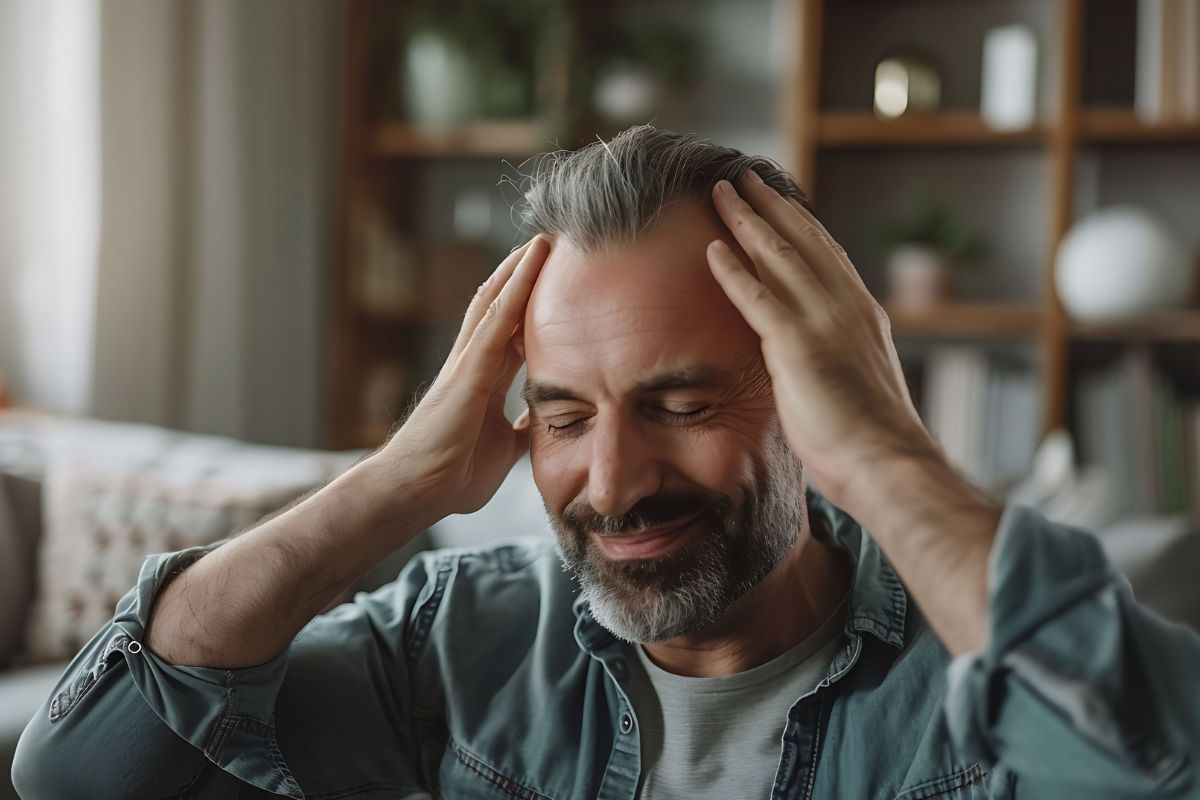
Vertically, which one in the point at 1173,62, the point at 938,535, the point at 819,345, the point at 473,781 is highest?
the point at 1173,62

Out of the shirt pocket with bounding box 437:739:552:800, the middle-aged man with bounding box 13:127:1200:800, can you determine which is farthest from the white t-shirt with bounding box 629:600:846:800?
the shirt pocket with bounding box 437:739:552:800

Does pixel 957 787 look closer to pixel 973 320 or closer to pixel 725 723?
pixel 725 723

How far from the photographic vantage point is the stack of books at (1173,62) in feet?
9.07

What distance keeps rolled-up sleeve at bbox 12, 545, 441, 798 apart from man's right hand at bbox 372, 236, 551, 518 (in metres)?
0.21

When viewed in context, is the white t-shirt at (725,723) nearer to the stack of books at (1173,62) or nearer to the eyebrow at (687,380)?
the eyebrow at (687,380)

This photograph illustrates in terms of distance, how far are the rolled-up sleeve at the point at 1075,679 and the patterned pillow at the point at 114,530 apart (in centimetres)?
127

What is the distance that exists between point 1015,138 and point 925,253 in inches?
13.5

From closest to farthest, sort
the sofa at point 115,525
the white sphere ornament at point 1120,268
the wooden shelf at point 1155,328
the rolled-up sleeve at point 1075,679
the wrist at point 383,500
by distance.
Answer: the rolled-up sleeve at point 1075,679, the wrist at point 383,500, the sofa at point 115,525, the white sphere ornament at point 1120,268, the wooden shelf at point 1155,328

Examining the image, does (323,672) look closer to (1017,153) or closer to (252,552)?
(252,552)

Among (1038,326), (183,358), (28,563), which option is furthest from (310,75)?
(1038,326)

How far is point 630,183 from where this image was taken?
3.86ft

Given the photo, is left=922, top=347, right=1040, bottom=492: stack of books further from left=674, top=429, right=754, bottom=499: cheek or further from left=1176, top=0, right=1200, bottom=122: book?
left=674, top=429, right=754, bottom=499: cheek

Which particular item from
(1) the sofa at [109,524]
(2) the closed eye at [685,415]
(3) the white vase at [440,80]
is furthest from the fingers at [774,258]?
(3) the white vase at [440,80]

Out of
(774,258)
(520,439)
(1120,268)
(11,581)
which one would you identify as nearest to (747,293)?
(774,258)
